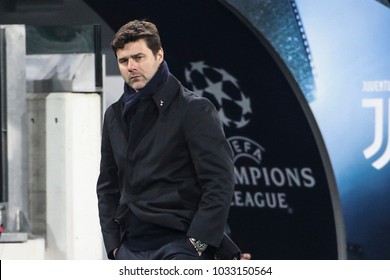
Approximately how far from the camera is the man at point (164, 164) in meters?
4.30

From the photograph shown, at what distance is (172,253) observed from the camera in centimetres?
429

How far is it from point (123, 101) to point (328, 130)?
3842mm

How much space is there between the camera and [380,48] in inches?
316

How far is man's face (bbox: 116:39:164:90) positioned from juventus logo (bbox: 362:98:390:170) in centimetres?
381

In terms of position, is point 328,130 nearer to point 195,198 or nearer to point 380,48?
point 380,48

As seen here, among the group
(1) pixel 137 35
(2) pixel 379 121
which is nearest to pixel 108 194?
(1) pixel 137 35

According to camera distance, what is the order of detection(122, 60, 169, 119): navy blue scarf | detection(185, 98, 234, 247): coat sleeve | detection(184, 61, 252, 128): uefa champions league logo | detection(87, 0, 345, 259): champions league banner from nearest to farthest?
1. detection(185, 98, 234, 247): coat sleeve
2. detection(122, 60, 169, 119): navy blue scarf
3. detection(87, 0, 345, 259): champions league banner
4. detection(184, 61, 252, 128): uefa champions league logo

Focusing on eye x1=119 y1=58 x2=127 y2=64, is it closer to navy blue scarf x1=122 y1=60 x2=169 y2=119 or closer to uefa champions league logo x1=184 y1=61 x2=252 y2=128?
navy blue scarf x1=122 y1=60 x2=169 y2=119

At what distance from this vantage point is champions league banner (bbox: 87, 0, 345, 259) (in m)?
8.21

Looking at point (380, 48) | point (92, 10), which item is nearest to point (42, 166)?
point (92, 10)

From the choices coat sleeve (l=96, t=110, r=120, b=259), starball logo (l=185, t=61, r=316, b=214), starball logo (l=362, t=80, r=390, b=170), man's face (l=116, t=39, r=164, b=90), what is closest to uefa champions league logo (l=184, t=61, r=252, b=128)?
starball logo (l=185, t=61, r=316, b=214)

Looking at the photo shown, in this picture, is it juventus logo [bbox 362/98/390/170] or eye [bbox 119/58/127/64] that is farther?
juventus logo [bbox 362/98/390/170]

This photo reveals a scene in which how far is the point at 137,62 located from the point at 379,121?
3905 mm
